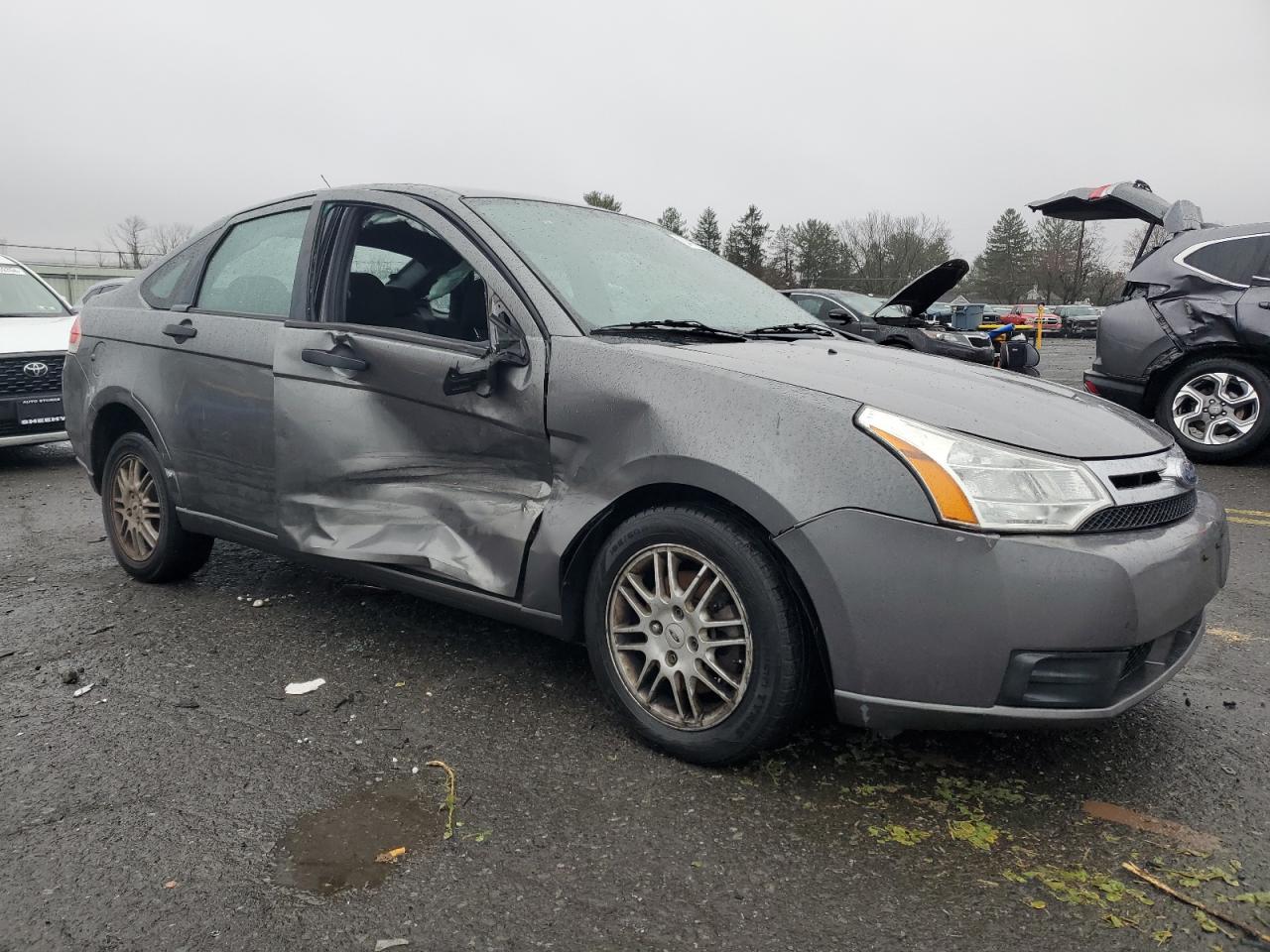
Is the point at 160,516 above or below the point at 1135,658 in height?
below

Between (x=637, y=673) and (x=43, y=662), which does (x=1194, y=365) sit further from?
(x=43, y=662)

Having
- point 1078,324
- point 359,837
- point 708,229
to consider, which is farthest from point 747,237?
point 359,837

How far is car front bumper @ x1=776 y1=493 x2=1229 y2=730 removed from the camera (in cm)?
224

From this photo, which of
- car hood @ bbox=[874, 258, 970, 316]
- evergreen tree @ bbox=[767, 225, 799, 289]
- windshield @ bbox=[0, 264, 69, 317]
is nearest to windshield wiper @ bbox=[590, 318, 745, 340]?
car hood @ bbox=[874, 258, 970, 316]

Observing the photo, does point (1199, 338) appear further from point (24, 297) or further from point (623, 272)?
point (24, 297)

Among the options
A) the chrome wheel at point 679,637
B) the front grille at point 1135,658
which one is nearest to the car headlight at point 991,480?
the front grille at point 1135,658

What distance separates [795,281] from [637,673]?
2724 inches

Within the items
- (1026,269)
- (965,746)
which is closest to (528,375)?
(965,746)

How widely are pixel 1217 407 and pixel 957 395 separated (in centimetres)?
608

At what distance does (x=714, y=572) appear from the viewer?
2.59 meters

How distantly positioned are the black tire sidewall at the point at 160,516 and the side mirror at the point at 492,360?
182 cm

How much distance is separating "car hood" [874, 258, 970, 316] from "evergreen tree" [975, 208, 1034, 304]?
68.6 m

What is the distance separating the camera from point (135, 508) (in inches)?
175

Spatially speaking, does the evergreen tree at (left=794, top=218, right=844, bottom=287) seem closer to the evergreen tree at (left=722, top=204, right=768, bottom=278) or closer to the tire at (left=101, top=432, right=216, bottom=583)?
the evergreen tree at (left=722, top=204, right=768, bottom=278)
